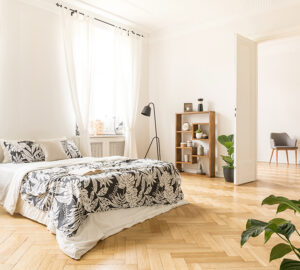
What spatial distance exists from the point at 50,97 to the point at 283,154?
239 inches

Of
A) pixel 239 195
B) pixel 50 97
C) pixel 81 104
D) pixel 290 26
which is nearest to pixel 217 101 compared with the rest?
pixel 290 26

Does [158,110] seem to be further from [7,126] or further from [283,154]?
[283,154]

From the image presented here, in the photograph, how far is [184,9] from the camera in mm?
4980

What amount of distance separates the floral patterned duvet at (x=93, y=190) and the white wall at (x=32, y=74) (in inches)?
56.5

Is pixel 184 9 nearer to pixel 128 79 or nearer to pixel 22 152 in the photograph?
pixel 128 79

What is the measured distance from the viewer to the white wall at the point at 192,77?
5.19 m

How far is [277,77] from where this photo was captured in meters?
7.68

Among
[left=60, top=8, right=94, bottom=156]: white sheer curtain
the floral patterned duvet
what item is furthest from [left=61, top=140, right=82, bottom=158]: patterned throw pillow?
the floral patterned duvet

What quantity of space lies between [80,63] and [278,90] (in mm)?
5492

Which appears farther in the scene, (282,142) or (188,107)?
(282,142)

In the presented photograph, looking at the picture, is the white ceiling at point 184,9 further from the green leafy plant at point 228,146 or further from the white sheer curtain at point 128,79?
the green leafy plant at point 228,146

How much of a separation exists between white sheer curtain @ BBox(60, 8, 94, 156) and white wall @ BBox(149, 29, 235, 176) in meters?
1.78

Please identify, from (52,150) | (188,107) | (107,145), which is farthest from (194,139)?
(52,150)

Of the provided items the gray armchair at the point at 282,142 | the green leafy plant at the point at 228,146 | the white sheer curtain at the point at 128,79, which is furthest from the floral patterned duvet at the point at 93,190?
the gray armchair at the point at 282,142
